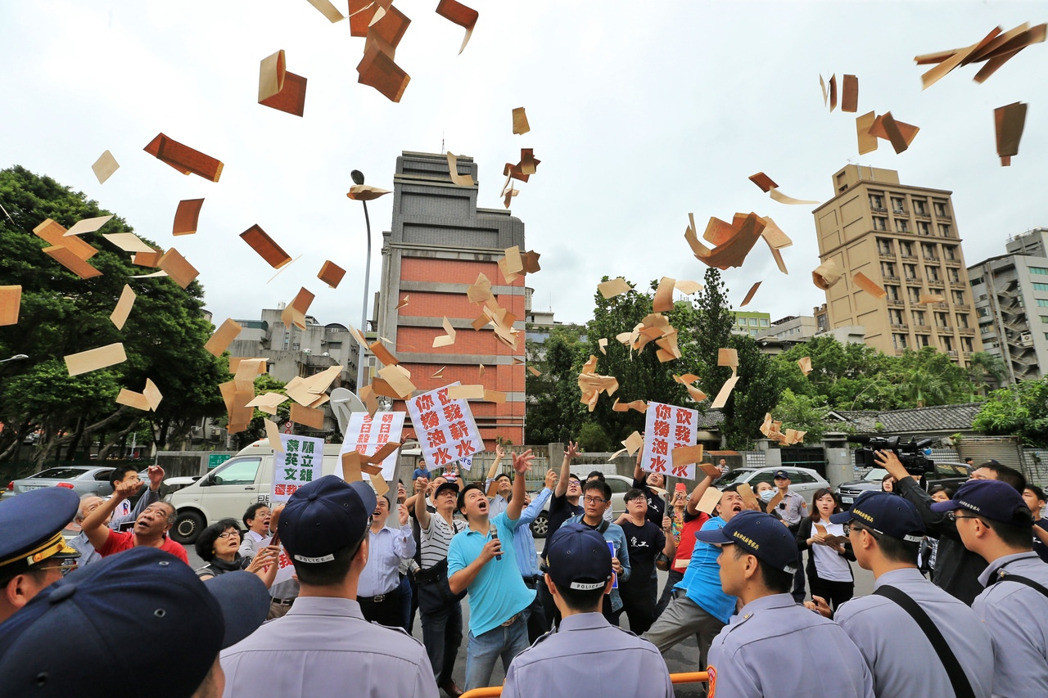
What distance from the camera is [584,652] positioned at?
1.77m

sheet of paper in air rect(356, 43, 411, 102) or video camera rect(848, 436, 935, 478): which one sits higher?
sheet of paper in air rect(356, 43, 411, 102)

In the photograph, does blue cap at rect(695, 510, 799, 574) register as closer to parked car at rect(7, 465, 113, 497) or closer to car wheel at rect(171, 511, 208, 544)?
car wheel at rect(171, 511, 208, 544)

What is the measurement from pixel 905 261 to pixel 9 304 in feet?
225

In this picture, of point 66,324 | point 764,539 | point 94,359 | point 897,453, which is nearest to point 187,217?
point 94,359

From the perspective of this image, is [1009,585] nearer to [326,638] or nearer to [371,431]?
[326,638]

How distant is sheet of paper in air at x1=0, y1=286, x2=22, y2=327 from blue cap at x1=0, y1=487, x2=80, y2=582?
193 centimetres

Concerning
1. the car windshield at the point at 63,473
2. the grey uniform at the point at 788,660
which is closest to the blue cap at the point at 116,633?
the grey uniform at the point at 788,660

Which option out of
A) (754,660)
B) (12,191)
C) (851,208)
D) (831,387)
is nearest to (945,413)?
(831,387)

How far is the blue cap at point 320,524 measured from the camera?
1.58 metres

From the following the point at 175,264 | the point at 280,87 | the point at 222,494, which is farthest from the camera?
the point at 222,494

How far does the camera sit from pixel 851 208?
58.1m

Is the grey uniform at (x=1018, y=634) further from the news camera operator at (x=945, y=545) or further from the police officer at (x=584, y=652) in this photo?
the police officer at (x=584, y=652)

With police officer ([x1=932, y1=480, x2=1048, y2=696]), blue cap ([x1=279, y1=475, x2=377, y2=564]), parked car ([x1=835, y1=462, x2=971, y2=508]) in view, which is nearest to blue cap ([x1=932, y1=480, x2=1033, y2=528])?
police officer ([x1=932, y1=480, x2=1048, y2=696])

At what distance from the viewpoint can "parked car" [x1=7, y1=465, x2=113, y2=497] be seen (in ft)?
48.4
